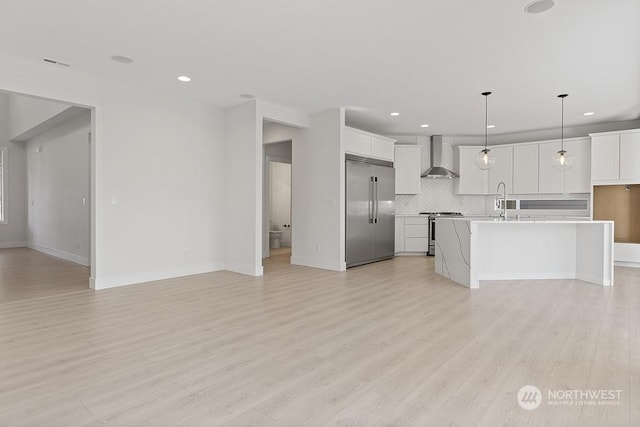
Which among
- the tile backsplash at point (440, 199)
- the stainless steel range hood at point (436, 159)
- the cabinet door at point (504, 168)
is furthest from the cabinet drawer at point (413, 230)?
the cabinet door at point (504, 168)

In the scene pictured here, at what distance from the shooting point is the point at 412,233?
27.0 feet

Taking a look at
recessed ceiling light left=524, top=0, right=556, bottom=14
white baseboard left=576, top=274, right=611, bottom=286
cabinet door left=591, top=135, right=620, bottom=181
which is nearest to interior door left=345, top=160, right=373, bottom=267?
white baseboard left=576, top=274, right=611, bottom=286

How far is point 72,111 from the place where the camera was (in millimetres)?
6340

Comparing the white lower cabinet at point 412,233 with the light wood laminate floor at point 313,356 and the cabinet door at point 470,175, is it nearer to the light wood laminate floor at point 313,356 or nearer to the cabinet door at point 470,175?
the cabinet door at point 470,175

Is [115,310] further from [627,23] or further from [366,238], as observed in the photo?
[627,23]

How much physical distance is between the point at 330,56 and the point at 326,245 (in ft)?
10.9

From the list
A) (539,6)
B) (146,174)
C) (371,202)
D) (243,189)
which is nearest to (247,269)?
(243,189)

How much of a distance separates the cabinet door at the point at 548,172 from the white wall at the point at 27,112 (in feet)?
30.3

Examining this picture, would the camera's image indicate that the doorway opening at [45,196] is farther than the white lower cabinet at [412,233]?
No

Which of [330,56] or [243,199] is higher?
[330,56]

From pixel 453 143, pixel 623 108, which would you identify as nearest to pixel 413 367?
pixel 623 108

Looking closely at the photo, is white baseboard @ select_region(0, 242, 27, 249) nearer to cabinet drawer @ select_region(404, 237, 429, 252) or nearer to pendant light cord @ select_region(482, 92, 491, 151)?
cabinet drawer @ select_region(404, 237, 429, 252)

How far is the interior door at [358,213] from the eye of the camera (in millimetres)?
6430

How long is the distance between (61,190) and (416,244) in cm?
763
